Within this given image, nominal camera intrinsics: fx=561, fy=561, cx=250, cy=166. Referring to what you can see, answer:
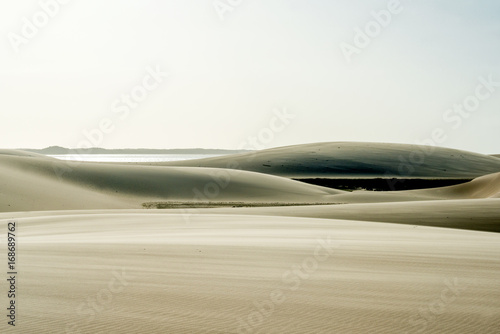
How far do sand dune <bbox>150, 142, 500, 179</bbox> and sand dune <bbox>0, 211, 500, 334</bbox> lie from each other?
6239cm

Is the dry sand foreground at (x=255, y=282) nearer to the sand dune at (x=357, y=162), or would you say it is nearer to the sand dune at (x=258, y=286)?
the sand dune at (x=258, y=286)

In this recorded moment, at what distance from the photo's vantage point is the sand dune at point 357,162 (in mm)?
78312

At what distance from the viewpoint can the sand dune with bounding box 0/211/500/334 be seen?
5.53 meters

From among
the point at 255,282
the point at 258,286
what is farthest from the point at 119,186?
the point at 258,286

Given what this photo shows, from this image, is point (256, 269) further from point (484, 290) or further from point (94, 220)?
point (94, 220)

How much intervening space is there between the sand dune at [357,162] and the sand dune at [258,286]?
6239 cm

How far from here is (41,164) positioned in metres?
41.1

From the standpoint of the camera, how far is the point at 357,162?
84.6 m

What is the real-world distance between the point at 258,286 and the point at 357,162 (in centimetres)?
7910

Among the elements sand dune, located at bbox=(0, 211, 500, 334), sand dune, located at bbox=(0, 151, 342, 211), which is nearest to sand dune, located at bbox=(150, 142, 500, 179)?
→ sand dune, located at bbox=(0, 151, 342, 211)

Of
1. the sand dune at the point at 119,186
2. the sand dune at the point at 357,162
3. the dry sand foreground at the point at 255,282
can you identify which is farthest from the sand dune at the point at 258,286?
the sand dune at the point at 357,162

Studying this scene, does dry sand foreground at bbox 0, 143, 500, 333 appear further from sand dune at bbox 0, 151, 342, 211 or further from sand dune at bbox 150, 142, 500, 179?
sand dune at bbox 150, 142, 500, 179

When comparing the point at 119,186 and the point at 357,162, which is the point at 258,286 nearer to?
the point at 119,186

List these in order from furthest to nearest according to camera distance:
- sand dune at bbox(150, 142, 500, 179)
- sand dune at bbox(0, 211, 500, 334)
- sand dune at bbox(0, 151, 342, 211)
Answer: sand dune at bbox(150, 142, 500, 179)
sand dune at bbox(0, 151, 342, 211)
sand dune at bbox(0, 211, 500, 334)
